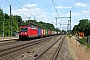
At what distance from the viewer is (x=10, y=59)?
15.4 metres

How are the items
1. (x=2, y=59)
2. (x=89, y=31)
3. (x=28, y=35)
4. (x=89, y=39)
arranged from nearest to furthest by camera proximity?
(x=2, y=59) → (x=89, y=39) → (x=28, y=35) → (x=89, y=31)

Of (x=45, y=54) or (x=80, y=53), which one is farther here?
(x=80, y=53)

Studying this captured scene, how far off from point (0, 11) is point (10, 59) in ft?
298

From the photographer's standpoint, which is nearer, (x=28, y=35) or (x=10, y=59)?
(x=10, y=59)

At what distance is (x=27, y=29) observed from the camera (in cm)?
4572

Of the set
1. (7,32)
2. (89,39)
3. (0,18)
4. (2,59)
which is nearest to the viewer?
(2,59)

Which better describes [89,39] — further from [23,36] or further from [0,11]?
[0,11]

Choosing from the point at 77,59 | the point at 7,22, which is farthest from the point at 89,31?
the point at 77,59

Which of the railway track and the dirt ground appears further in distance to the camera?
the dirt ground

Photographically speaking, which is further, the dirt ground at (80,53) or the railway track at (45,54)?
the dirt ground at (80,53)

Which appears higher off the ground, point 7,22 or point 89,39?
point 7,22

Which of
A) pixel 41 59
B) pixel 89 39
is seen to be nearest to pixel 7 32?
pixel 89 39

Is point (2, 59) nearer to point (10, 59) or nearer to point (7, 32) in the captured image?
point (10, 59)

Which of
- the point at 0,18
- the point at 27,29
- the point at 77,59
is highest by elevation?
the point at 0,18
